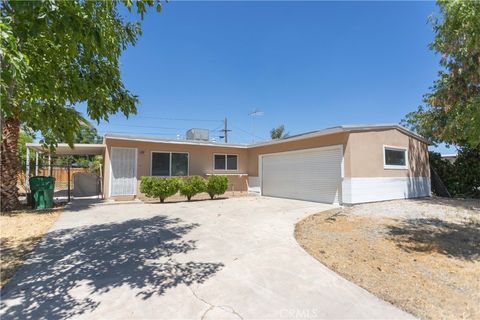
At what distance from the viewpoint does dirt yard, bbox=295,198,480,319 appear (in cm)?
301

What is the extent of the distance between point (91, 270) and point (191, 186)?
7887mm

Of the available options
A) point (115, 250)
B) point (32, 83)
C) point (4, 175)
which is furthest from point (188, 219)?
point (4, 175)

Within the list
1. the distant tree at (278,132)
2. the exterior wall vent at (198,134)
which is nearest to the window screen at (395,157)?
the exterior wall vent at (198,134)

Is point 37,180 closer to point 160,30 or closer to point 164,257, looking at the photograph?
point 160,30

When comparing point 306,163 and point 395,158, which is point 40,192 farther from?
point 395,158

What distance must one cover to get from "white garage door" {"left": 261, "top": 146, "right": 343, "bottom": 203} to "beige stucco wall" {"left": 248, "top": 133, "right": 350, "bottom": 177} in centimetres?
21

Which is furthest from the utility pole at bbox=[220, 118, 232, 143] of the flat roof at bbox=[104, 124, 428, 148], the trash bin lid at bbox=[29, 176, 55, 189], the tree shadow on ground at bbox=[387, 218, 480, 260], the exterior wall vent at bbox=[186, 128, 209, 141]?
the tree shadow on ground at bbox=[387, 218, 480, 260]

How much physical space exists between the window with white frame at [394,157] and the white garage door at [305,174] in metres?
2.38

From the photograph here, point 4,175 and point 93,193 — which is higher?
point 4,175

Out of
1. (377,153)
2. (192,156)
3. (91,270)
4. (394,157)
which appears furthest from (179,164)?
(394,157)

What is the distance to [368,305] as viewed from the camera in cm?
287

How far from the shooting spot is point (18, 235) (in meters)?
5.70

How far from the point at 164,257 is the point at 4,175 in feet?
27.9

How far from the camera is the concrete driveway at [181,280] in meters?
2.74
